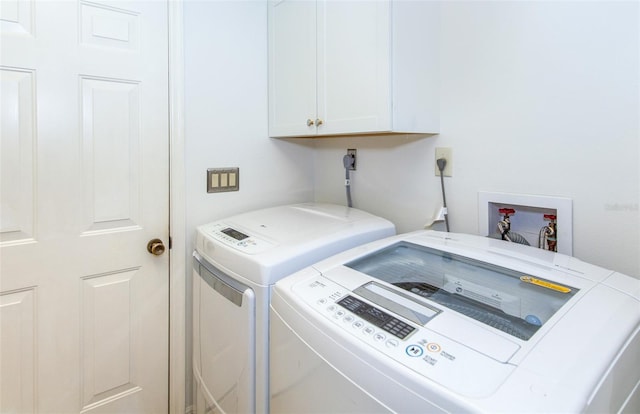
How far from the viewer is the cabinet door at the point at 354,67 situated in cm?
124

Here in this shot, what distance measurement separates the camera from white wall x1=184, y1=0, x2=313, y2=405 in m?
1.63

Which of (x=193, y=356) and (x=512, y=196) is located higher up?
(x=512, y=196)

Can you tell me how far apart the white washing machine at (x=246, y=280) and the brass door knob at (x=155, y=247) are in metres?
0.18

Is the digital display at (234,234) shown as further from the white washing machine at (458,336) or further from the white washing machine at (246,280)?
the white washing machine at (458,336)

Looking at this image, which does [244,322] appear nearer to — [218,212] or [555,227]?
[218,212]

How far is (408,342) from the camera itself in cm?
66

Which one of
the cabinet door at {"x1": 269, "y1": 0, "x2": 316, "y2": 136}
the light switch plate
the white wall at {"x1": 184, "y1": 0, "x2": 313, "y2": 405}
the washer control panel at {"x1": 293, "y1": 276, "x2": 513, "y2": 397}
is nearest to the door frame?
the white wall at {"x1": 184, "y1": 0, "x2": 313, "y2": 405}

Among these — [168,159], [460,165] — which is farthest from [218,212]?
[460,165]

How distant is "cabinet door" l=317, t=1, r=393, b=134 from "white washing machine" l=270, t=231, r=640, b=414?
543 mm

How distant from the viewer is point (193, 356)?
1.62m

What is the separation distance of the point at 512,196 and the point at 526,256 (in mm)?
292

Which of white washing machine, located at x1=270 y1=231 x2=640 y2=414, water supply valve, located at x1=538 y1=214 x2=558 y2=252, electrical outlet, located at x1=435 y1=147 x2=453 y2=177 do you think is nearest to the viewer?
white washing machine, located at x1=270 y1=231 x2=640 y2=414

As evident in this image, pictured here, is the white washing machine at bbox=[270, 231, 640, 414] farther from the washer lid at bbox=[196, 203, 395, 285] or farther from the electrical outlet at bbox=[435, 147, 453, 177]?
the electrical outlet at bbox=[435, 147, 453, 177]

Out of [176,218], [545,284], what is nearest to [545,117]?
[545,284]
